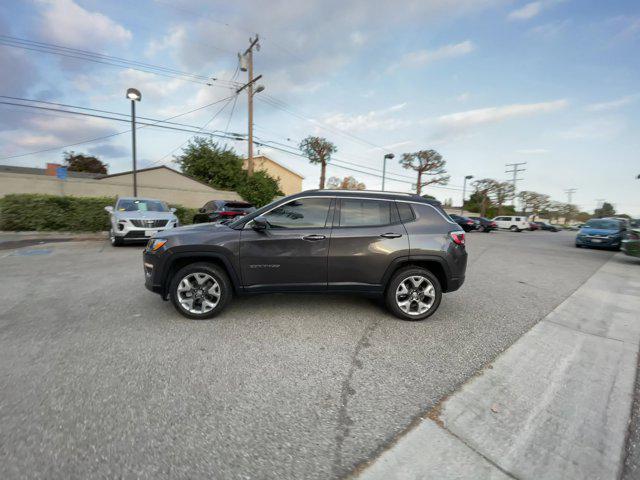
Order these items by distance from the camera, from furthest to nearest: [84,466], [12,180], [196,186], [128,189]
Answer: [196,186] < [128,189] < [12,180] < [84,466]

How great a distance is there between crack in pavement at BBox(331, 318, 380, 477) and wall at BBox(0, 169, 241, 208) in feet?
66.9

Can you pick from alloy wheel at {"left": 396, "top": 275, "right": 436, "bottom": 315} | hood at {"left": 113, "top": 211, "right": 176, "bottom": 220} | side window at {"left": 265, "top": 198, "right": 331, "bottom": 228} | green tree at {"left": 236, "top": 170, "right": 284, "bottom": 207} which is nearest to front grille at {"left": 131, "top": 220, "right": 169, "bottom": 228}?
hood at {"left": 113, "top": 211, "right": 176, "bottom": 220}

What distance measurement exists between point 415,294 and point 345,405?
7.14ft

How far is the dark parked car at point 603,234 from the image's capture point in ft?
45.2

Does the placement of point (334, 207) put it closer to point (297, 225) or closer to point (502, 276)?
point (297, 225)

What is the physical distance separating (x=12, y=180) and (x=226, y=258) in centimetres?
1899

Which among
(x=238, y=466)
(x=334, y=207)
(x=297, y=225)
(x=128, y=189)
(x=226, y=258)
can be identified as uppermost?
(x=128, y=189)

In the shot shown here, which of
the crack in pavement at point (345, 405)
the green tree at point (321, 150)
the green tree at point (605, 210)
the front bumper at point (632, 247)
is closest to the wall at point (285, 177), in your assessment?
the green tree at point (321, 150)

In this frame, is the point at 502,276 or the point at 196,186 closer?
the point at 502,276

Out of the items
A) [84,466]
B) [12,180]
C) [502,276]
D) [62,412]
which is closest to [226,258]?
[62,412]

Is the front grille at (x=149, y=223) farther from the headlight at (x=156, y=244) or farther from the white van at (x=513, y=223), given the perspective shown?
the white van at (x=513, y=223)

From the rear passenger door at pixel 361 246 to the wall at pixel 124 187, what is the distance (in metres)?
19.5

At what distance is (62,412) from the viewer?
2172 mm

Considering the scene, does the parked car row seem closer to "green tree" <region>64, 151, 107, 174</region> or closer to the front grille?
the front grille
